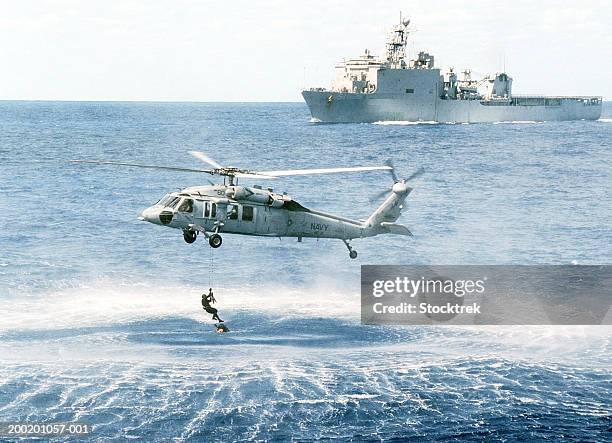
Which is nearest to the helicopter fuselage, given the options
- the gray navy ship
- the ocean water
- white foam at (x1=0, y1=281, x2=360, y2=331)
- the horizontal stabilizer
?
the horizontal stabilizer

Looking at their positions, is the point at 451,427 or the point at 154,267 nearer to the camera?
the point at 451,427

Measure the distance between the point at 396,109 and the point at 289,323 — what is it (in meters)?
103

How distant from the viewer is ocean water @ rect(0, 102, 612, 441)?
131 ft

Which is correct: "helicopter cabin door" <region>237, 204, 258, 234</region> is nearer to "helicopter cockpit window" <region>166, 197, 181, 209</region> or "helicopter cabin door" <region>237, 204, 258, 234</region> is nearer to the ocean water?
A: "helicopter cockpit window" <region>166, 197, 181, 209</region>

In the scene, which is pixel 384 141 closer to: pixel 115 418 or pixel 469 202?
pixel 469 202

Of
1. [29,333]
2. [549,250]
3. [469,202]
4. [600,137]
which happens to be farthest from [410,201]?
[600,137]

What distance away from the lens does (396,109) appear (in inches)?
6004

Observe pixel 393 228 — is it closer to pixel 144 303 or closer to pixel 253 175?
pixel 253 175

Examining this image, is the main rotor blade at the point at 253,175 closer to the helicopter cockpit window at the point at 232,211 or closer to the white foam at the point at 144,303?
the helicopter cockpit window at the point at 232,211

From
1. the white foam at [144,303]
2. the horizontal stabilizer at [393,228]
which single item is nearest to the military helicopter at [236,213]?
→ the horizontal stabilizer at [393,228]

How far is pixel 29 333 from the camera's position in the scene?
174 feet

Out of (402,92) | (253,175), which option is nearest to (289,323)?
(253,175)

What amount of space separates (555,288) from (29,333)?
117ft

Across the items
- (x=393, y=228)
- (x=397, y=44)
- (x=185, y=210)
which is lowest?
(x=393, y=228)
